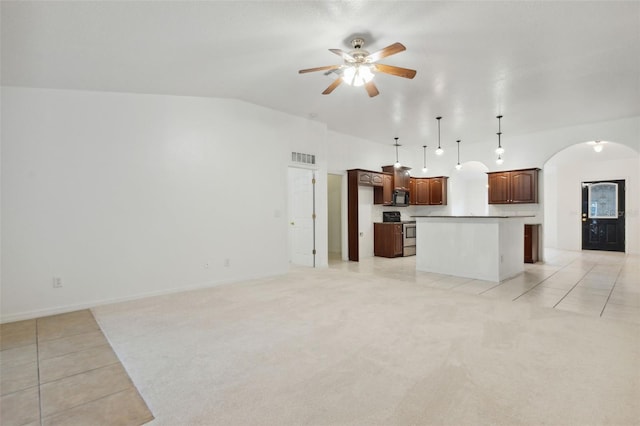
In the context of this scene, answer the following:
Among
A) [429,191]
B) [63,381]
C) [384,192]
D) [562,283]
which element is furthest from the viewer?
[429,191]

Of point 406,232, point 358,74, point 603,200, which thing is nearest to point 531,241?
point 406,232

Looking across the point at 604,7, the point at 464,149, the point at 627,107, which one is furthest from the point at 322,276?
the point at 627,107

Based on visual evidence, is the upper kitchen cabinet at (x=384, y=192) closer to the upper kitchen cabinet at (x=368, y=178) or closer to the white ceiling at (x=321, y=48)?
the upper kitchen cabinet at (x=368, y=178)

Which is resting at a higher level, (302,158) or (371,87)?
(371,87)

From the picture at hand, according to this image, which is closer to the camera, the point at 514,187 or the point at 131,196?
the point at 131,196

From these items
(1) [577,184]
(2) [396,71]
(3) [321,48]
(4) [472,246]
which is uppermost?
(3) [321,48]

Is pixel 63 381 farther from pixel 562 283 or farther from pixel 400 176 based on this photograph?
pixel 400 176

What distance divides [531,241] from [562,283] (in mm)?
2299

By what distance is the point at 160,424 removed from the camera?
5.64 feet

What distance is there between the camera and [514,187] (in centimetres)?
738

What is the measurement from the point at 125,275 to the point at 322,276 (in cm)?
306

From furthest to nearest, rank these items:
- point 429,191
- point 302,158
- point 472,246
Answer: point 429,191
point 302,158
point 472,246

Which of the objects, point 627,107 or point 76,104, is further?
point 627,107

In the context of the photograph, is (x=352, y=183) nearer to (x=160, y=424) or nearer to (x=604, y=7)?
(x=604, y=7)
